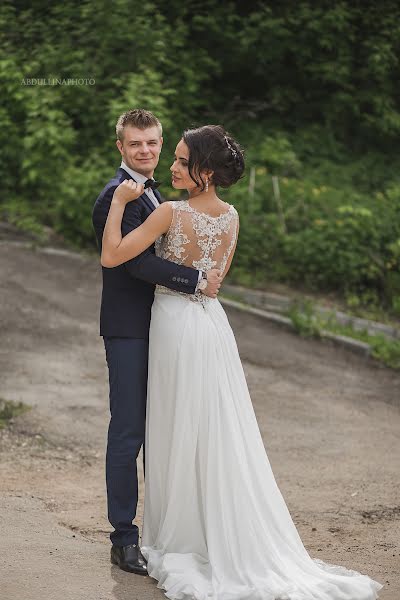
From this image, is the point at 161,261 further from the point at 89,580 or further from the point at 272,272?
the point at 272,272

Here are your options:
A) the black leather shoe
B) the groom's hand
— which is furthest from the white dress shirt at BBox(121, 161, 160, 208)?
the black leather shoe

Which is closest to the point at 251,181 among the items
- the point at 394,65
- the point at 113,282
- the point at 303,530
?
the point at 394,65

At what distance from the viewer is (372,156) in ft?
52.5

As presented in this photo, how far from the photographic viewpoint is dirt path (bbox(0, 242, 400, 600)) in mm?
5043

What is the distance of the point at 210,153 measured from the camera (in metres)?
4.61

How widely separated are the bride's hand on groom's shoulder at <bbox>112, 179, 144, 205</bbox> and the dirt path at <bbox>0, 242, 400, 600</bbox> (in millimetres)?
1666

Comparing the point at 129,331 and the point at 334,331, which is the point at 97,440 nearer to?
the point at 129,331

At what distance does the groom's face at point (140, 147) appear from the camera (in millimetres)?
4719

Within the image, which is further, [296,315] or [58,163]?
[58,163]

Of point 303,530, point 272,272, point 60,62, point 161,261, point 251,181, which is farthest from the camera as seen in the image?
point 60,62

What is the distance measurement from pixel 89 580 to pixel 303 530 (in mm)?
1746

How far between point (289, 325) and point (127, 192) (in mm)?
7100

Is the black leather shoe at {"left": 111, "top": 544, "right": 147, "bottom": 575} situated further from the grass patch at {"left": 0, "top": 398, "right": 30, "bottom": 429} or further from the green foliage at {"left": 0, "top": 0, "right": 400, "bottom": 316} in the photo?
the green foliage at {"left": 0, "top": 0, "right": 400, "bottom": 316}

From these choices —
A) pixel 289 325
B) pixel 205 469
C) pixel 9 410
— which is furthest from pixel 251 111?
pixel 205 469
